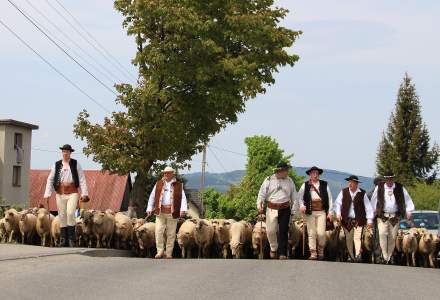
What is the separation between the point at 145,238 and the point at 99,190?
59.6 metres

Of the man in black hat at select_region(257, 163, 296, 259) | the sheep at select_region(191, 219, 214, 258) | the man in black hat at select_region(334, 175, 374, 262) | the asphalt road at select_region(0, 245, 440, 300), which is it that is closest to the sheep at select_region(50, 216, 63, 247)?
the sheep at select_region(191, 219, 214, 258)

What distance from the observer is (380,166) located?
268ft

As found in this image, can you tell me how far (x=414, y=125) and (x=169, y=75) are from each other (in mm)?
56463

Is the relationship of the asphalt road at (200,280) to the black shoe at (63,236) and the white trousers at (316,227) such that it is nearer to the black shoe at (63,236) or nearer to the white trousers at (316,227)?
the black shoe at (63,236)

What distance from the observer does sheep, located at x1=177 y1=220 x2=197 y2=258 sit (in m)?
20.8

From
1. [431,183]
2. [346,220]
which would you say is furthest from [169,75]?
[431,183]

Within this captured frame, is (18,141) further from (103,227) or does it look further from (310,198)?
(310,198)

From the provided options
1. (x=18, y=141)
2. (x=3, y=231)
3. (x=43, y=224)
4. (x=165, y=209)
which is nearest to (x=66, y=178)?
(x=165, y=209)

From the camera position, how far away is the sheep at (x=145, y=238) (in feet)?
67.9

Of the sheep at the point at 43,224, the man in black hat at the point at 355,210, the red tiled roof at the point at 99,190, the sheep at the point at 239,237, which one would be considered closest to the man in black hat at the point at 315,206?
the man in black hat at the point at 355,210

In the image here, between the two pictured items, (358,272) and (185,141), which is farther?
(185,141)

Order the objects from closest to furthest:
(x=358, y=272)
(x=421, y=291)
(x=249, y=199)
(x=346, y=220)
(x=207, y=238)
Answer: (x=421, y=291) < (x=358, y=272) < (x=346, y=220) < (x=207, y=238) < (x=249, y=199)

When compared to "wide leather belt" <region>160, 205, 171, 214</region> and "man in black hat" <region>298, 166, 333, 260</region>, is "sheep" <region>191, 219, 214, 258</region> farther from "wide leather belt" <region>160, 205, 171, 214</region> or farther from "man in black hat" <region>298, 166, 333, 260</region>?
"man in black hat" <region>298, 166, 333, 260</region>

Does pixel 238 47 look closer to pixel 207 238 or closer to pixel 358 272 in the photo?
pixel 207 238
